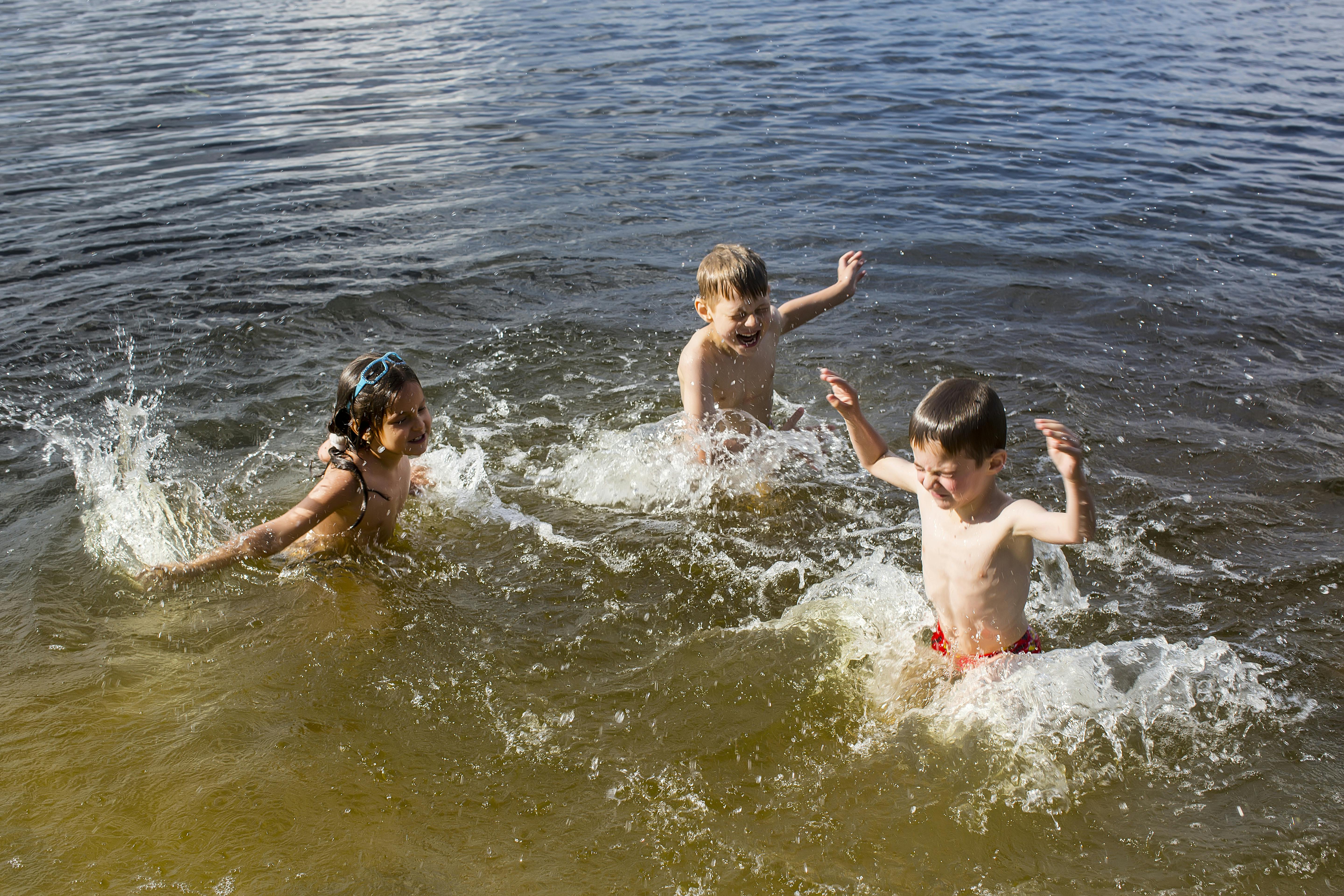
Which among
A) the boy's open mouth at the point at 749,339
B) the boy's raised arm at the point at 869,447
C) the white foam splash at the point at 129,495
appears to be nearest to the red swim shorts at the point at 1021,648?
the boy's raised arm at the point at 869,447

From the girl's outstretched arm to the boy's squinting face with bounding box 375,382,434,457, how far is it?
25cm

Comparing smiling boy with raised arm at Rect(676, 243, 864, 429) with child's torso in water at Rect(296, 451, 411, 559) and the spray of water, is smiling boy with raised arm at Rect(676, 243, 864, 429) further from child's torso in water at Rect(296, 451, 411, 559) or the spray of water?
the spray of water

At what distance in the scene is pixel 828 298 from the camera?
5.79 m

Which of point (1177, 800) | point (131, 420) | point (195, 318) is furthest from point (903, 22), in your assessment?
point (1177, 800)

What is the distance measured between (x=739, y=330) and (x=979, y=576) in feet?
6.88

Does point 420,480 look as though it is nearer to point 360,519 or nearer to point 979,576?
point 360,519

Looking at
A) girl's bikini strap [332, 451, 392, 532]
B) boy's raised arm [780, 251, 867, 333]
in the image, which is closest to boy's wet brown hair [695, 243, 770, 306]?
boy's raised arm [780, 251, 867, 333]

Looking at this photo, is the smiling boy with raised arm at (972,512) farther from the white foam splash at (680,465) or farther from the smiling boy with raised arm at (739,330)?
the smiling boy with raised arm at (739,330)

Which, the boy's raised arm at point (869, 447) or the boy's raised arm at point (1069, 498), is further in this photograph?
the boy's raised arm at point (869, 447)

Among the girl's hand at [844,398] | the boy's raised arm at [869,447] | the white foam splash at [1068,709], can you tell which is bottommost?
the white foam splash at [1068,709]

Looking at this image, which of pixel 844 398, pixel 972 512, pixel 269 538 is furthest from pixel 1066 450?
pixel 269 538

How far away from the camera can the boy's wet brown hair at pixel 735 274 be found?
508cm

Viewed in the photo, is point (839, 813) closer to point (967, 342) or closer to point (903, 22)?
point (967, 342)

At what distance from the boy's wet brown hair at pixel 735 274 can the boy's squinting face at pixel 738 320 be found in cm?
2
